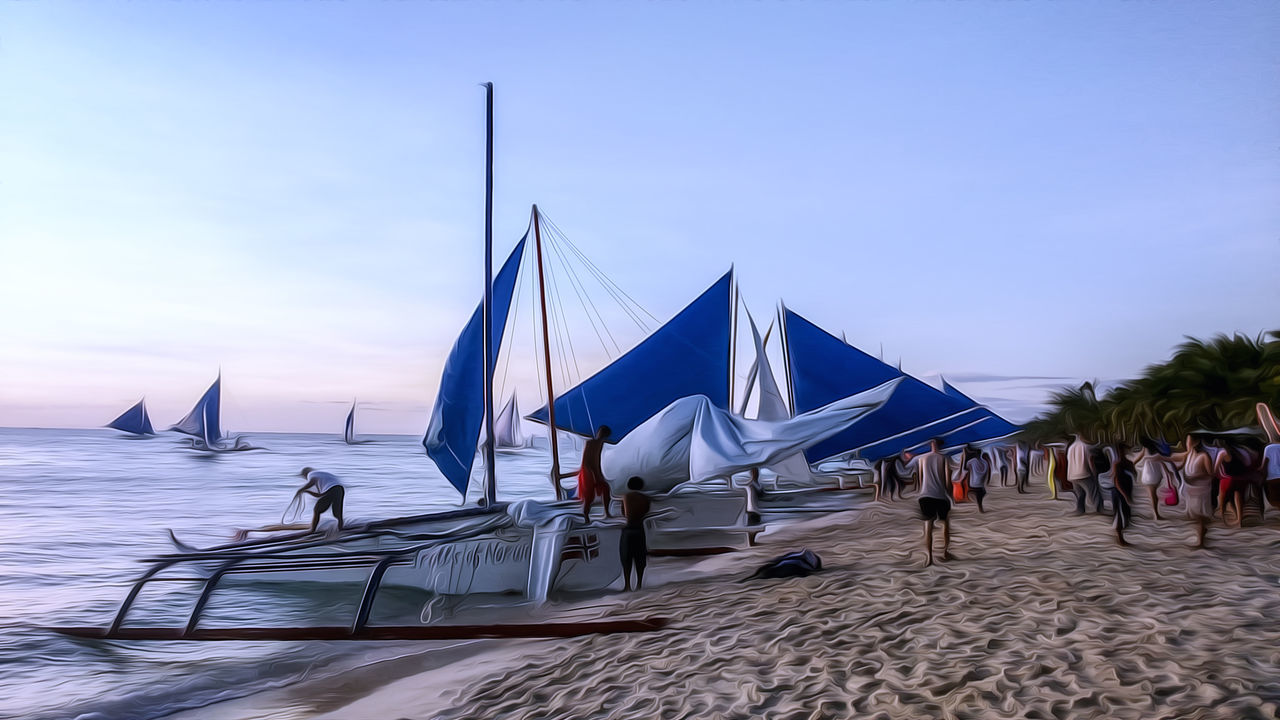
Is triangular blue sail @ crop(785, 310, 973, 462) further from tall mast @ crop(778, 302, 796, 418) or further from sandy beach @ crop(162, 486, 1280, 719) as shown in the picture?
sandy beach @ crop(162, 486, 1280, 719)

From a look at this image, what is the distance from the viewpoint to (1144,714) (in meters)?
4.74

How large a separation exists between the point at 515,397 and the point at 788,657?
211 ft

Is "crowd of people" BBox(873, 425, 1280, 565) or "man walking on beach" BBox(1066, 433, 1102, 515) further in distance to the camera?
"man walking on beach" BBox(1066, 433, 1102, 515)

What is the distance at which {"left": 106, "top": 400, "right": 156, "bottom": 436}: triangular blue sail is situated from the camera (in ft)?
244

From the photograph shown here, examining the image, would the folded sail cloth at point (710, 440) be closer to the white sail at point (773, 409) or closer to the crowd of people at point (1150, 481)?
the crowd of people at point (1150, 481)

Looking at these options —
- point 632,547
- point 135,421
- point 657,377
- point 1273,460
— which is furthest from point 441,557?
point 135,421

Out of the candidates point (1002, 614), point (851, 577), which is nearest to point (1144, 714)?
point (1002, 614)

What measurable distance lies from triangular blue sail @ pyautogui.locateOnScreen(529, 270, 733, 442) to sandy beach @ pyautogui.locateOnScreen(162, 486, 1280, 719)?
6.31 m

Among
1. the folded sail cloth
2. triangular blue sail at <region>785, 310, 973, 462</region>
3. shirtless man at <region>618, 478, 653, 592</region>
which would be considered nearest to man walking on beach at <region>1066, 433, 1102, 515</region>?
triangular blue sail at <region>785, 310, 973, 462</region>

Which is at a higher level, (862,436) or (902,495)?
(862,436)

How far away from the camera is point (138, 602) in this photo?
1309 cm

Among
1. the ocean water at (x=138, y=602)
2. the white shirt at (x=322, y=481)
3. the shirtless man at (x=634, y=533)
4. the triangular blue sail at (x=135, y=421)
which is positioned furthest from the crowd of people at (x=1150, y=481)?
the triangular blue sail at (x=135, y=421)

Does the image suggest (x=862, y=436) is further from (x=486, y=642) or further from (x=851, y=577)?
(x=486, y=642)

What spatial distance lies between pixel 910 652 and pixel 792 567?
135 inches
